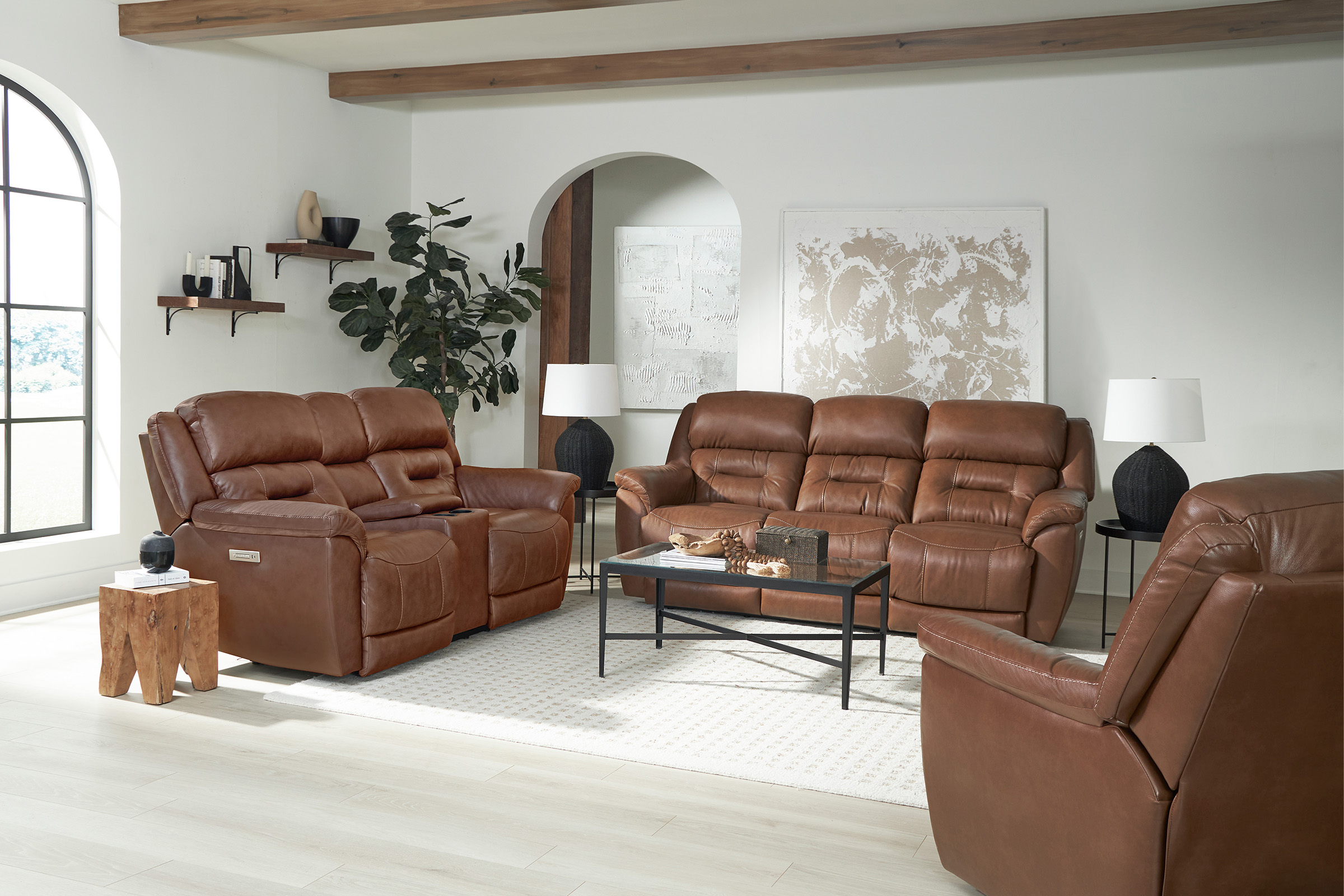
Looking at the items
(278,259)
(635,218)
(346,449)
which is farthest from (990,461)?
(635,218)

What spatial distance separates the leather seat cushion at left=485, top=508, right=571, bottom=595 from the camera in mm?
4469

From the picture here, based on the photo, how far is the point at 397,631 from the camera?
389 cm

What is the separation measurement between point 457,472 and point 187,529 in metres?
1.47

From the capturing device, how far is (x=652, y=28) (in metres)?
5.43

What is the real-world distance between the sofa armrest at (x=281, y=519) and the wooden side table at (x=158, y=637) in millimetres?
247

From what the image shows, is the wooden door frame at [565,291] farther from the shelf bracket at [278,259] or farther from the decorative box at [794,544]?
the decorative box at [794,544]

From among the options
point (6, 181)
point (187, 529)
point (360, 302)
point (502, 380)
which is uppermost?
point (6, 181)

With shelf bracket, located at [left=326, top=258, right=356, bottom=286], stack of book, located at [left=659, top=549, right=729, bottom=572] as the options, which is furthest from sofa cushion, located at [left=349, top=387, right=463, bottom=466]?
shelf bracket, located at [left=326, top=258, right=356, bottom=286]

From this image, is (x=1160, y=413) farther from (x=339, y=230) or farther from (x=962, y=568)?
(x=339, y=230)

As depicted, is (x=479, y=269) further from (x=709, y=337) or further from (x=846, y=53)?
(x=846, y=53)

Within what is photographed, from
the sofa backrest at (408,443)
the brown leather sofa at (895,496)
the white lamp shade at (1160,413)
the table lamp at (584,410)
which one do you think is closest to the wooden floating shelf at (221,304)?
the sofa backrest at (408,443)

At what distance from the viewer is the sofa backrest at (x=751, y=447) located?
5.42 metres

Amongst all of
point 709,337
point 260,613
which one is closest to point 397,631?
point 260,613

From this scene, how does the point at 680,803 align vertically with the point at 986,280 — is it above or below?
below
